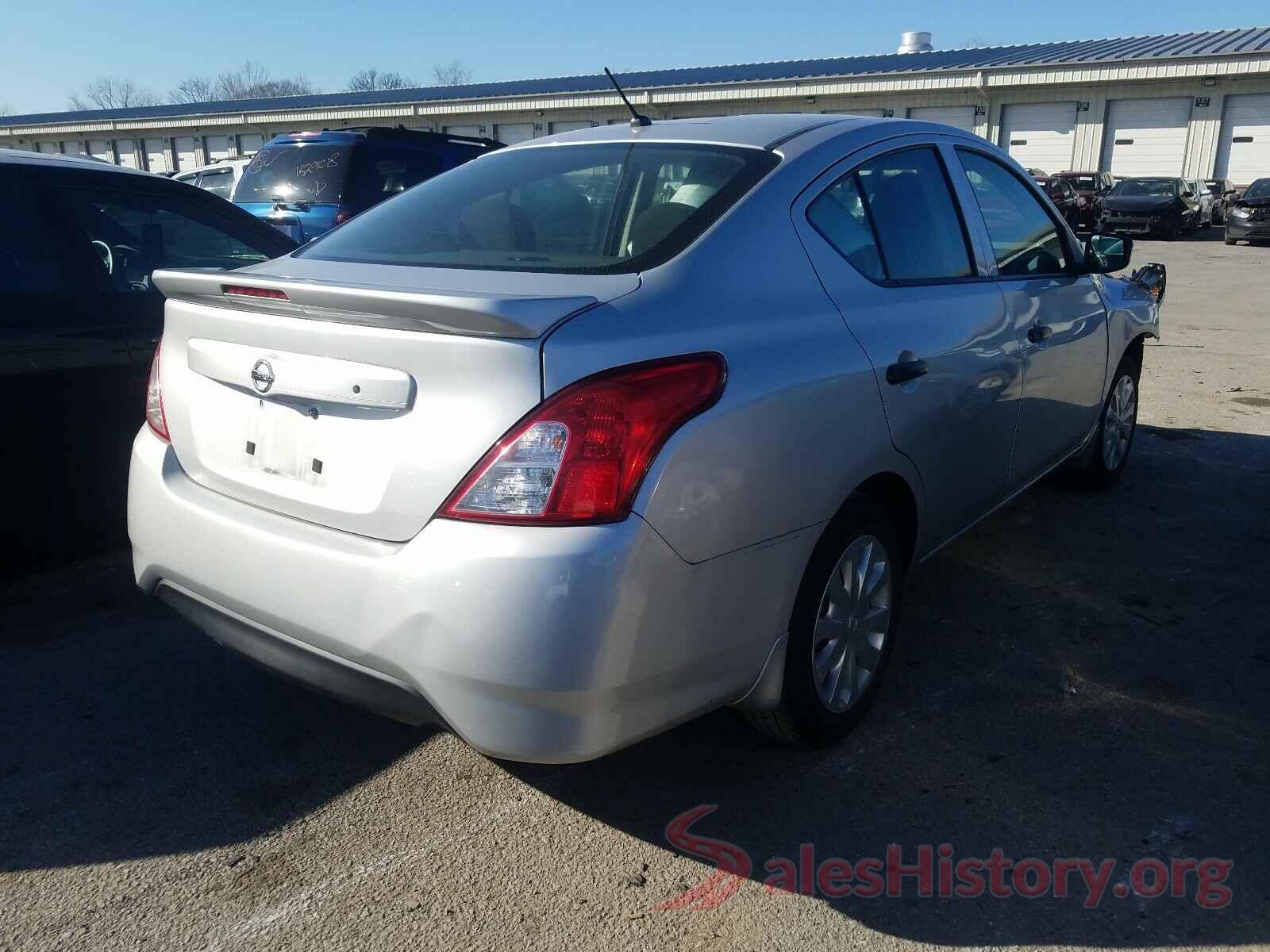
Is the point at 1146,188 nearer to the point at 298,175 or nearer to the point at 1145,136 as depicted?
the point at 1145,136

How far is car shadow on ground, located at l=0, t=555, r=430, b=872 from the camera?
257 cm

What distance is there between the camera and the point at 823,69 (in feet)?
130

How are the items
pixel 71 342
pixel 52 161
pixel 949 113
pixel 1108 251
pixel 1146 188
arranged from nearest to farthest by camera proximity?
pixel 71 342 → pixel 52 161 → pixel 1108 251 → pixel 1146 188 → pixel 949 113

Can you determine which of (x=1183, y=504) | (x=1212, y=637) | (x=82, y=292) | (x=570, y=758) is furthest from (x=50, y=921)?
(x=1183, y=504)

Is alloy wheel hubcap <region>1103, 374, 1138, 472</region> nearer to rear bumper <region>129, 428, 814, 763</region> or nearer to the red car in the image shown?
rear bumper <region>129, 428, 814, 763</region>

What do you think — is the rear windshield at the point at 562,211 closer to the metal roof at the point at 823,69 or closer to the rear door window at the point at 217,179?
the rear door window at the point at 217,179

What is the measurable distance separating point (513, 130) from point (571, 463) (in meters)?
39.3

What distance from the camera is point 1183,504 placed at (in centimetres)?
516

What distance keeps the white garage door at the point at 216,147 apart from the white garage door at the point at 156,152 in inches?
101

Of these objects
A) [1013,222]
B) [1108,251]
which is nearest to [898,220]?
[1013,222]

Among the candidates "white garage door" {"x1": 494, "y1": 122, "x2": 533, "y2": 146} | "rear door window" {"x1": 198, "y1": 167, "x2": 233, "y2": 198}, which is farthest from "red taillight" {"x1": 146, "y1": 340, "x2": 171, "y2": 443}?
"white garage door" {"x1": 494, "y1": 122, "x2": 533, "y2": 146}

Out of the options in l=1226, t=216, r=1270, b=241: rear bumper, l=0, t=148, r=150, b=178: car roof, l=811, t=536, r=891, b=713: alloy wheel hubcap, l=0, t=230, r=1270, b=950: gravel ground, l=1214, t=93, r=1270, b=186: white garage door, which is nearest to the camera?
l=0, t=230, r=1270, b=950: gravel ground

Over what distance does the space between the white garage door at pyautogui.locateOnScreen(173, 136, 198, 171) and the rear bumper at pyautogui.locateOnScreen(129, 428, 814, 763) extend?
160ft

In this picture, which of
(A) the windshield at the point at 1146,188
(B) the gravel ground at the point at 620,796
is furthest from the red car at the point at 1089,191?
(B) the gravel ground at the point at 620,796
